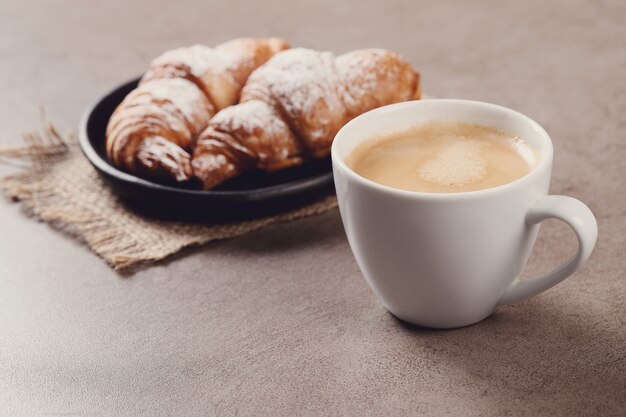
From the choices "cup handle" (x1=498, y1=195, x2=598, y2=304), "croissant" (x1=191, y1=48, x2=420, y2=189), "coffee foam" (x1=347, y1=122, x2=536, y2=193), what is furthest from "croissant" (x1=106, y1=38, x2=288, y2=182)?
"cup handle" (x1=498, y1=195, x2=598, y2=304)

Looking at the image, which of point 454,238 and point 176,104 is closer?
point 454,238

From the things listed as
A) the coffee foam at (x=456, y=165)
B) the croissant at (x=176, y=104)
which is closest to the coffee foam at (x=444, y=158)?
the coffee foam at (x=456, y=165)

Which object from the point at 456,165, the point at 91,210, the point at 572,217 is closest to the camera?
the point at 572,217

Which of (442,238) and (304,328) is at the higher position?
(442,238)

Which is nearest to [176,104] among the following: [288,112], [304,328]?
[288,112]

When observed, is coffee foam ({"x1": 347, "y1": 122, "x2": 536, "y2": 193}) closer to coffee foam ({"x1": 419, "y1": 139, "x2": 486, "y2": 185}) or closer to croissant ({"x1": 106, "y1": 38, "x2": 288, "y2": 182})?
coffee foam ({"x1": 419, "y1": 139, "x2": 486, "y2": 185})

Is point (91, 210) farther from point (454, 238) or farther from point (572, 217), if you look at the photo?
point (572, 217)

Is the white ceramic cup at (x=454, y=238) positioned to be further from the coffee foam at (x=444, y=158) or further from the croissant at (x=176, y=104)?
the croissant at (x=176, y=104)
